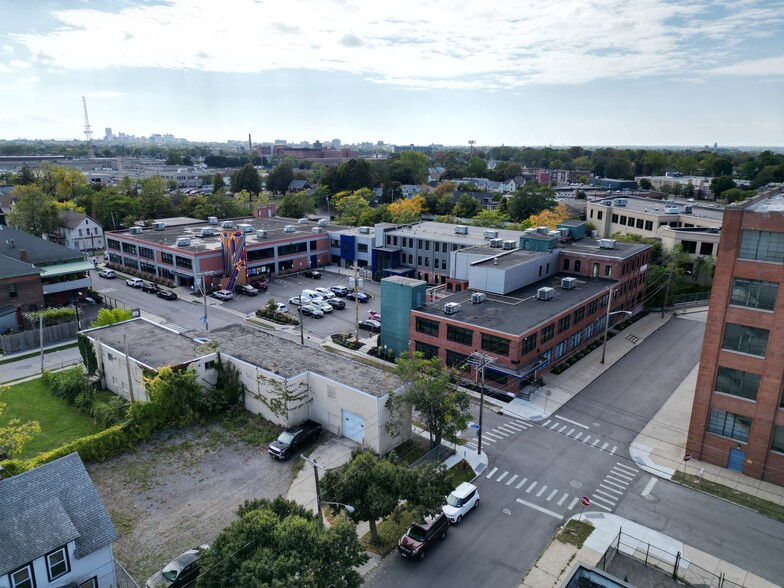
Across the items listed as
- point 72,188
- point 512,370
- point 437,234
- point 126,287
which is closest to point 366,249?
point 437,234

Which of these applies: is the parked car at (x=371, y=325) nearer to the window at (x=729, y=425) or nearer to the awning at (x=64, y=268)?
the window at (x=729, y=425)

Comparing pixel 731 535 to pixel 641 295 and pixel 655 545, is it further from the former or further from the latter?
pixel 641 295

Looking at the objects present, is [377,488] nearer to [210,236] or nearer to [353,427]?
[353,427]

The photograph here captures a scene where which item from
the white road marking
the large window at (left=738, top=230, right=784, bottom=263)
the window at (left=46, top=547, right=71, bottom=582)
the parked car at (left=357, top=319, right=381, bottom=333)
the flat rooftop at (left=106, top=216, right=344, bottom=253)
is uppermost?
the large window at (left=738, top=230, right=784, bottom=263)

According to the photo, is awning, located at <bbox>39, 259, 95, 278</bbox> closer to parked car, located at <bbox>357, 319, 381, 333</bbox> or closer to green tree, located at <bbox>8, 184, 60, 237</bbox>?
green tree, located at <bbox>8, 184, 60, 237</bbox>

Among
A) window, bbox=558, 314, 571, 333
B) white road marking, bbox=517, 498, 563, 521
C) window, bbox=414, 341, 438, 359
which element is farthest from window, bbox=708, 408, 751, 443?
window, bbox=414, 341, 438, 359
